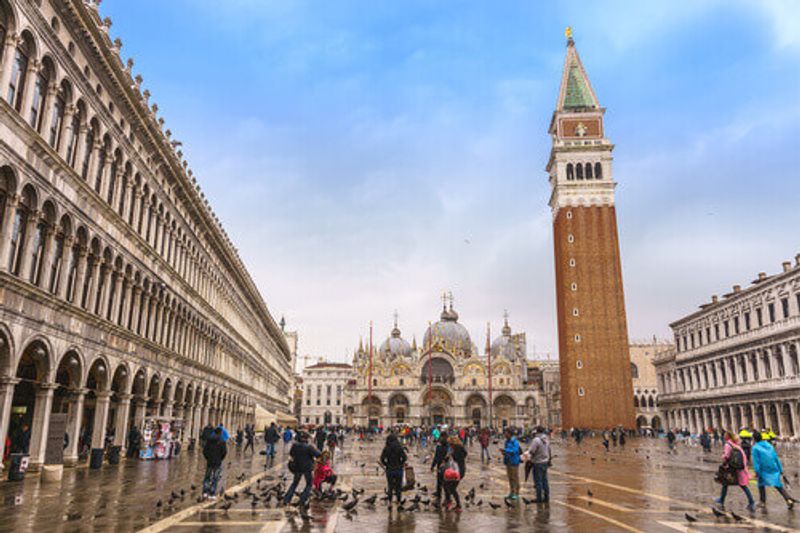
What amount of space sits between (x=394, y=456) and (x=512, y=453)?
3020 mm

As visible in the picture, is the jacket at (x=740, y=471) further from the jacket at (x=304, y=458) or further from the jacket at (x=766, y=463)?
the jacket at (x=304, y=458)

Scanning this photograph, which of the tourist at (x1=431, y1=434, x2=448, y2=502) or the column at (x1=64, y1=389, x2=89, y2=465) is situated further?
the column at (x1=64, y1=389, x2=89, y2=465)

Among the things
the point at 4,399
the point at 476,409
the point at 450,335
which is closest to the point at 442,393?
the point at 476,409

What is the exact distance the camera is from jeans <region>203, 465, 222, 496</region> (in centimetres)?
1283

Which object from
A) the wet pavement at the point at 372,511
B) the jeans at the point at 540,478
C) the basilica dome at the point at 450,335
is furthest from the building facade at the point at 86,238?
the basilica dome at the point at 450,335

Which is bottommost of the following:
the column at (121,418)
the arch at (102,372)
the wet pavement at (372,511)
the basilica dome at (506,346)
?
the wet pavement at (372,511)

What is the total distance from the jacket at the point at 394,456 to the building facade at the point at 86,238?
9.72m

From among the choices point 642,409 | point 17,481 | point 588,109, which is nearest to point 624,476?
point 17,481

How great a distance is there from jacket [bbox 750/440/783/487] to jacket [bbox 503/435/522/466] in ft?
15.2

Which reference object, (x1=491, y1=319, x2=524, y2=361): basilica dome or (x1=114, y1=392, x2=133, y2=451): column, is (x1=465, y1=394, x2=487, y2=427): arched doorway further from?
(x1=114, y1=392, x2=133, y2=451): column

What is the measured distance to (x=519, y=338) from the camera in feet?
396

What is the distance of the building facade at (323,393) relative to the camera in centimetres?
12188

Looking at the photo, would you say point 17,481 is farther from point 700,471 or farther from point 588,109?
point 588,109

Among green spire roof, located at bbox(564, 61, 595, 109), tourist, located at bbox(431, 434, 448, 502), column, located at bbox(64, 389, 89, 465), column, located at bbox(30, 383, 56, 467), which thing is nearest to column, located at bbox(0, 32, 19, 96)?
column, located at bbox(30, 383, 56, 467)
